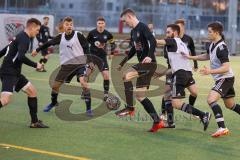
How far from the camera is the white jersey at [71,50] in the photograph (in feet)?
40.5

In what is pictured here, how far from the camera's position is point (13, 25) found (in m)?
31.5

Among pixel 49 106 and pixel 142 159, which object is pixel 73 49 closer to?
pixel 49 106

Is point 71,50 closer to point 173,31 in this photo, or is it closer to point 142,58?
point 142,58

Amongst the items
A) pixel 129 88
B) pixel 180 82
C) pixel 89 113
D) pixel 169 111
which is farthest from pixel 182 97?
pixel 89 113

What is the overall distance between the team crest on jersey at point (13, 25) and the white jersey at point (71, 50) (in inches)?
761

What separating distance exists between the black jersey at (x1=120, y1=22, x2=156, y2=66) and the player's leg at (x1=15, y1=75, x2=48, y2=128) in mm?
2018

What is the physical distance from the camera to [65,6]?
4066 centimetres

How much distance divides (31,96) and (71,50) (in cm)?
219

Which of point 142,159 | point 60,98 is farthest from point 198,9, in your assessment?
point 142,159

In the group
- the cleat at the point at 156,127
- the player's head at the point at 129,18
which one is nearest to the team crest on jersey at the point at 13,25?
the player's head at the point at 129,18

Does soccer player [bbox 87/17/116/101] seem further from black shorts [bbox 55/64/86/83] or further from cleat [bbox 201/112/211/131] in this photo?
cleat [bbox 201/112/211/131]

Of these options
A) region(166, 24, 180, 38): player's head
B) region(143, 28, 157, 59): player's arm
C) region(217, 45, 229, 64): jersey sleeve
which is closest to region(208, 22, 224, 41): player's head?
region(217, 45, 229, 64): jersey sleeve

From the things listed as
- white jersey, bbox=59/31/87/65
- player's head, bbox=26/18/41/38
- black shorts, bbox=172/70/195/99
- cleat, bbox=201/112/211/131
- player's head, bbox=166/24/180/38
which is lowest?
cleat, bbox=201/112/211/131

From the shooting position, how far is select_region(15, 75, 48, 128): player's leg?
10250mm
